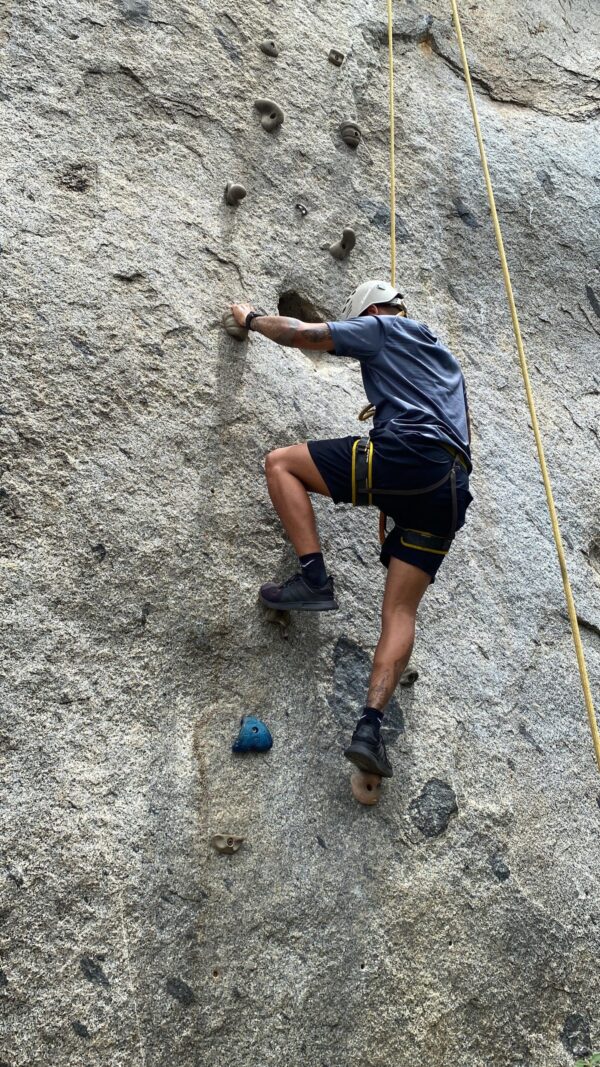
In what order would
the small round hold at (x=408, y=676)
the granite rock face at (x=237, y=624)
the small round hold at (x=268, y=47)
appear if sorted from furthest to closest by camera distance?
the small round hold at (x=268, y=47) < the small round hold at (x=408, y=676) < the granite rock face at (x=237, y=624)

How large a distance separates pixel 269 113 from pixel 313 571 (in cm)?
265

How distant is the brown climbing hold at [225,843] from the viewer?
3229 millimetres

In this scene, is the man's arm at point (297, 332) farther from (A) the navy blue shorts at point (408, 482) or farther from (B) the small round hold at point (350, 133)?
(B) the small round hold at point (350, 133)

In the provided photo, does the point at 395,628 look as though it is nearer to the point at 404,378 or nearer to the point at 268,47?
the point at 404,378

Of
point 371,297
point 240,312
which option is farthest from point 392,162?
point 240,312

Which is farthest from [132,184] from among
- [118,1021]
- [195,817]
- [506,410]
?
[118,1021]

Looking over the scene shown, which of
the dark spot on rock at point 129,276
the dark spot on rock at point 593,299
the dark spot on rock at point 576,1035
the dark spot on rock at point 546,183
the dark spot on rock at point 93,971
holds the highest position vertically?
the dark spot on rock at point 546,183

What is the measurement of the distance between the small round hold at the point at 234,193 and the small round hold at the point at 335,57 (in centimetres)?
150

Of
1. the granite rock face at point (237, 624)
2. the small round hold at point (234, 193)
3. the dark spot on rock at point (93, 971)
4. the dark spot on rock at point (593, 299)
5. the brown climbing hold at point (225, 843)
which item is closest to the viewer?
the dark spot on rock at point (93, 971)

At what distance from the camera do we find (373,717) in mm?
3457

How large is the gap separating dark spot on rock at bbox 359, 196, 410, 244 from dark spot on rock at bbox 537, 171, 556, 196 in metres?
1.32

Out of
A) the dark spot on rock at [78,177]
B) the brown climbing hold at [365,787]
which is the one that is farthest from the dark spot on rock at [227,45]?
the brown climbing hold at [365,787]

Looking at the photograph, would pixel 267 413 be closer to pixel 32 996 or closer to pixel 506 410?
pixel 506 410

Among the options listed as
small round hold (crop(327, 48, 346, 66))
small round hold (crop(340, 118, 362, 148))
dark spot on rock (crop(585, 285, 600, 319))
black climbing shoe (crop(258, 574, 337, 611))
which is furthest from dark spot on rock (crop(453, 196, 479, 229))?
black climbing shoe (crop(258, 574, 337, 611))
